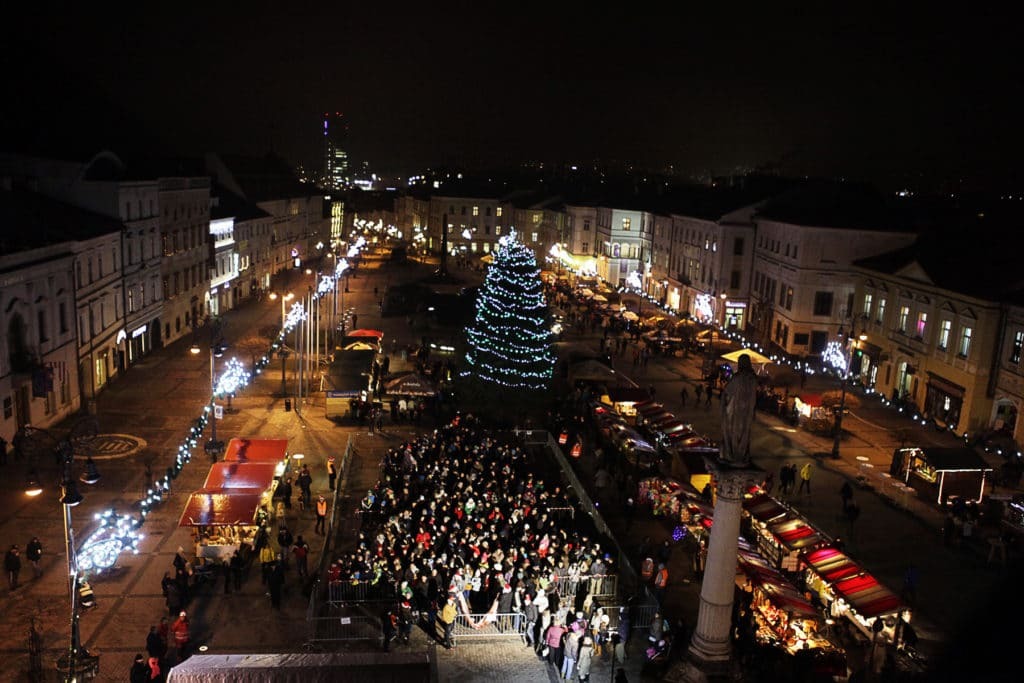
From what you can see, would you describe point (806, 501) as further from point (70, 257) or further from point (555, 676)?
point (70, 257)

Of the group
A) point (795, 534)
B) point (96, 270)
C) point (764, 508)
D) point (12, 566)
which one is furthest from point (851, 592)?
point (96, 270)

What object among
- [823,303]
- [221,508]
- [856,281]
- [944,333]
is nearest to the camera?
[221,508]

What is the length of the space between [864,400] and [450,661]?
31.1 metres

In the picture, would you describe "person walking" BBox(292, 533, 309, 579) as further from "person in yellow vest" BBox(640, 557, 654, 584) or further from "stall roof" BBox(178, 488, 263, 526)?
"person in yellow vest" BBox(640, 557, 654, 584)

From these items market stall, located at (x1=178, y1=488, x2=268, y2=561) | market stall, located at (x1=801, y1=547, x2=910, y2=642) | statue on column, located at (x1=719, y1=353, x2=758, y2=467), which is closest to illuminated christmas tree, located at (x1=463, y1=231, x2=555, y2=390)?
market stall, located at (x1=178, y1=488, x2=268, y2=561)

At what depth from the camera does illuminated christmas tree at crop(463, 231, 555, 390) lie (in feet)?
125

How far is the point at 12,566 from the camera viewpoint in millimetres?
20172

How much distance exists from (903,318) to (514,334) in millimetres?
20817

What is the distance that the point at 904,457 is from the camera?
101 ft

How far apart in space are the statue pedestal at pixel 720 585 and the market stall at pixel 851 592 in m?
4.41

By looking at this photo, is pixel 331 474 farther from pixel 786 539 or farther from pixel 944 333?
pixel 944 333

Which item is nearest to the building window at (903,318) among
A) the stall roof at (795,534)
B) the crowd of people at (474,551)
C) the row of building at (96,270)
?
the stall roof at (795,534)

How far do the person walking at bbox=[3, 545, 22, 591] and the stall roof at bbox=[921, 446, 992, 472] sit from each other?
90.1 ft

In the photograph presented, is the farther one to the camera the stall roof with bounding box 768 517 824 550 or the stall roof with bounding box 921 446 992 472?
the stall roof with bounding box 921 446 992 472
